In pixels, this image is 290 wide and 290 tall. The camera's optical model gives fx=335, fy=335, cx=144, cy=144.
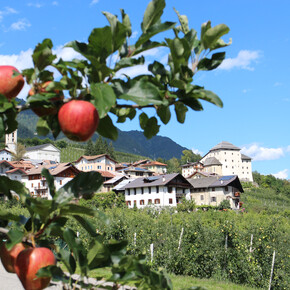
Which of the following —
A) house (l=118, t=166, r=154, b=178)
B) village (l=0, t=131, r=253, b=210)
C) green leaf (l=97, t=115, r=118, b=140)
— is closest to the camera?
green leaf (l=97, t=115, r=118, b=140)

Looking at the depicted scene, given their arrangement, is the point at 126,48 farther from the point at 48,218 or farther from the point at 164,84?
the point at 48,218

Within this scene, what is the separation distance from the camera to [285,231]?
14.8 meters

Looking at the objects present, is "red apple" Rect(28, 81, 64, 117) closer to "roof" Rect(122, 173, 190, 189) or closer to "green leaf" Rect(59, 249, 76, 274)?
"green leaf" Rect(59, 249, 76, 274)

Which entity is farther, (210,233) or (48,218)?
(210,233)

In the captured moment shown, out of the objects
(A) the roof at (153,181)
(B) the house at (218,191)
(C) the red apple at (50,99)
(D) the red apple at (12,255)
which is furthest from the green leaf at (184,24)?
(B) the house at (218,191)

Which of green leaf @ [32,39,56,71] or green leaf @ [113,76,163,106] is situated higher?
green leaf @ [32,39,56,71]

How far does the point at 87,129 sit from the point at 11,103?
27 centimetres

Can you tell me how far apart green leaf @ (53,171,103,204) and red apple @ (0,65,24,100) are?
1.05ft

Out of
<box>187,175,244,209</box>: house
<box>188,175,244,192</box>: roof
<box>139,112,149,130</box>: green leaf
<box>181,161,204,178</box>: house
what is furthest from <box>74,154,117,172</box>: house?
<box>139,112,149,130</box>: green leaf

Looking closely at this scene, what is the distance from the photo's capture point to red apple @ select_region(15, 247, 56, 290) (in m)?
0.89

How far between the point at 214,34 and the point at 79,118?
1.52 feet

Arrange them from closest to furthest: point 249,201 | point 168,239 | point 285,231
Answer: point 168,239, point 285,231, point 249,201

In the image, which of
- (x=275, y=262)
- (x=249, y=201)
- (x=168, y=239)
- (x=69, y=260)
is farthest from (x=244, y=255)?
(x=249, y=201)

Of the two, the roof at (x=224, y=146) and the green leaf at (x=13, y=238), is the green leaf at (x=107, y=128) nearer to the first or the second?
the green leaf at (x=13, y=238)
